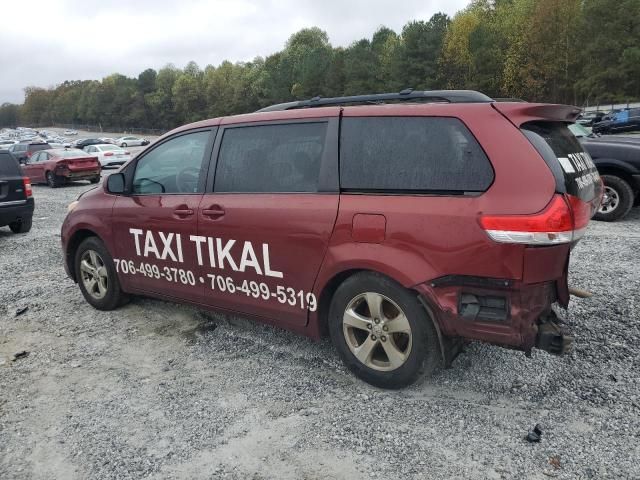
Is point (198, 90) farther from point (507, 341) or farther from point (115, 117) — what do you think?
point (507, 341)

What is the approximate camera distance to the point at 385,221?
3.12 m

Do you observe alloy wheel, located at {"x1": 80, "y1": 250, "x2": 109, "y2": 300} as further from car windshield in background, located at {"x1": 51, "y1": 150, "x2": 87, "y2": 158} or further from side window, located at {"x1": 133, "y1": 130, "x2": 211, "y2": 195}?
car windshield in background, located at {"x1": 51, "y1": 150, "x2": 87, "y2": 158}

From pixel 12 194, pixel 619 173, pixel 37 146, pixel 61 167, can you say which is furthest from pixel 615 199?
pixel 37 146

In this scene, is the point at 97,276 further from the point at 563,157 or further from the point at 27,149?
the point at 27,149

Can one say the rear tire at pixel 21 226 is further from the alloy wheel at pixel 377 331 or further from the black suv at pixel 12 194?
the alloy wheel at pixel 377 331

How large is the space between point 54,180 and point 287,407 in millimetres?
18937

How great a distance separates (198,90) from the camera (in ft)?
302

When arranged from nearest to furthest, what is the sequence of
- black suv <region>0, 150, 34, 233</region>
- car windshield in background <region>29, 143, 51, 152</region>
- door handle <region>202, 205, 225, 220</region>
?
door handle <region>202, 205, 225, 220</region>, black suv <region>0, 150, 34, 233</region>, car windshield in background <region>29, 143, 51, 152</region>

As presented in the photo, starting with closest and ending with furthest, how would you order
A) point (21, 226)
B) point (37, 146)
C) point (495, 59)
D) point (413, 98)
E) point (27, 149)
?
point (413, 98), point (21, 226), point (37, 146), point (27, 149), point (495, 59)

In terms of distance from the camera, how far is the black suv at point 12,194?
9.09 meters

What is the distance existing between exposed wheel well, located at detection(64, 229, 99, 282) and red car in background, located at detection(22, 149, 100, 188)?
15526mm

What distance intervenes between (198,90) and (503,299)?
3758 inches

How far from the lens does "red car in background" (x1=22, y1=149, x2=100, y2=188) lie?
63.1 ft

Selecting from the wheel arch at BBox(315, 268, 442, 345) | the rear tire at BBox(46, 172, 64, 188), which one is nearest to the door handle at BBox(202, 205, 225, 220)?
the wheel arch at BBox(315, 268, 442, 345)
